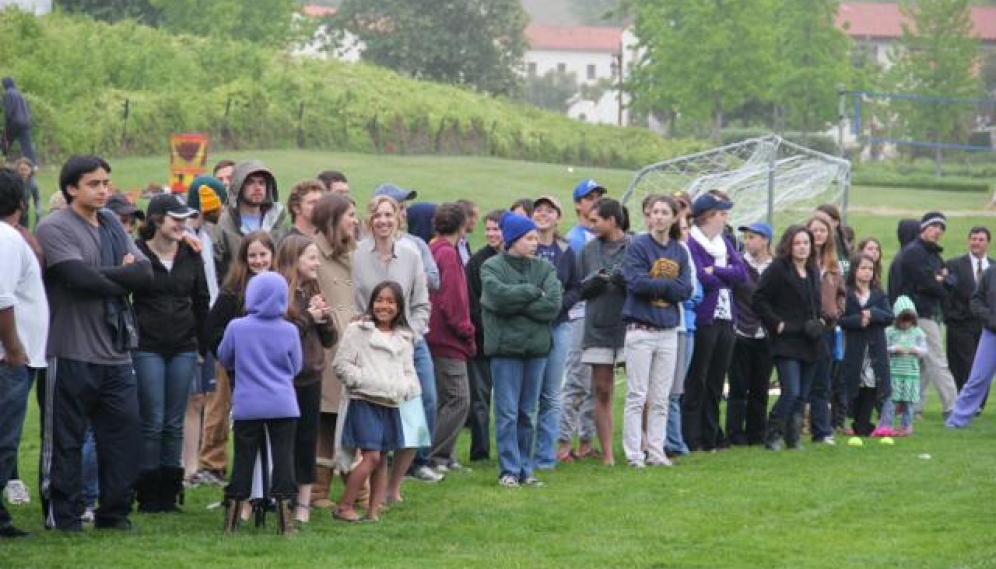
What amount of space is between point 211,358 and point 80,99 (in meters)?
28.5

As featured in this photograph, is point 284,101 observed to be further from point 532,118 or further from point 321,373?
point 321,373

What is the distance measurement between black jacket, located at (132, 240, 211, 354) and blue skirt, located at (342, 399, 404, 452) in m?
1.03

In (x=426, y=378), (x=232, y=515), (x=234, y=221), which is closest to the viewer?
(x=232, y=515)

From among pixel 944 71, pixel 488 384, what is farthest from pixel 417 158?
pixel 944 71

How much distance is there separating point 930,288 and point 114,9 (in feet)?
190

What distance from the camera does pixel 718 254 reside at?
15.5 m

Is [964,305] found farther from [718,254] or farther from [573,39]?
[573,39]

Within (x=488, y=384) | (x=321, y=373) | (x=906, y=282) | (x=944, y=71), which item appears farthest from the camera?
(x=944, y=71)

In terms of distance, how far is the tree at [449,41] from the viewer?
9031 cm

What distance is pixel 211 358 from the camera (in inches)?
524

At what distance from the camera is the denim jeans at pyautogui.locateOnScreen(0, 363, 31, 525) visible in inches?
411

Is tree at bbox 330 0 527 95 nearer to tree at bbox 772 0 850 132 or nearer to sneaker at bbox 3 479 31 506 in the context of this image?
tree at bbox 772 0 850 132

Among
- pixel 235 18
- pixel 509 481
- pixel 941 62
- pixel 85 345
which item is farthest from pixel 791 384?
pixel 941 62

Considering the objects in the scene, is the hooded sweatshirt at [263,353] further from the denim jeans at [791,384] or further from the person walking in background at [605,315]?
the denim jeans at [791,384]
